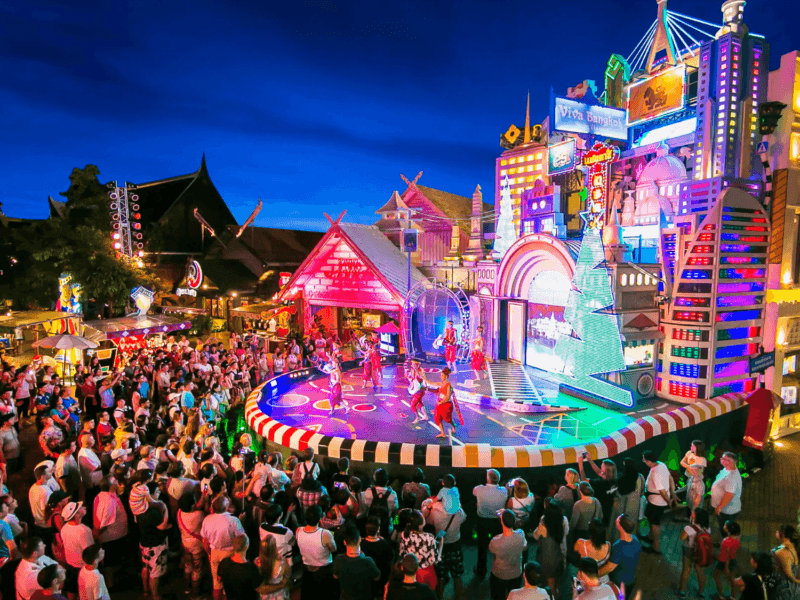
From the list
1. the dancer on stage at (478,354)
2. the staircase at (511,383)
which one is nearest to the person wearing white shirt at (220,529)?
the staircase at (511,383)

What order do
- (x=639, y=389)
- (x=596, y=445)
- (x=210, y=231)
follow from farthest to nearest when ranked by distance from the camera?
(x=210, y=231)
(x=639, y=389)
(x=596, y=445)

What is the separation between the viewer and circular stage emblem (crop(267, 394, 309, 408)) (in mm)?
13391

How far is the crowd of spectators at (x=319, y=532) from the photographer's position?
4773mm

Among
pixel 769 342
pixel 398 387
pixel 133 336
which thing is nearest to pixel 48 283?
pixel 133 336

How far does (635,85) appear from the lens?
662 inches

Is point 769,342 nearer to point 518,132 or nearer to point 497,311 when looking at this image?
point 497,311

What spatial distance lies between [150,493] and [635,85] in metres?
18.4

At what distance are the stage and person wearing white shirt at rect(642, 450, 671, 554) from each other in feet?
5.59

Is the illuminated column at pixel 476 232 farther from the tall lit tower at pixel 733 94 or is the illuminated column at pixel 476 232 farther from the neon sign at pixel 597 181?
the tall lit tower at pixel 733 94

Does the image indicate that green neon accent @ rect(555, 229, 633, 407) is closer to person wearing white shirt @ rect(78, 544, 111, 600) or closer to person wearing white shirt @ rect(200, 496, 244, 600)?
person wearing white shirt @ rect(200, 496, 244, 600)

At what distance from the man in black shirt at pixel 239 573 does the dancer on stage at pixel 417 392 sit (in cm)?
693

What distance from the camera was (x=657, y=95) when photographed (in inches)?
629

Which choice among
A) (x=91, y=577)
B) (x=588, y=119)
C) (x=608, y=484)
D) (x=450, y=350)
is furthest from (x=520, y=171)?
(x=91, y=577)

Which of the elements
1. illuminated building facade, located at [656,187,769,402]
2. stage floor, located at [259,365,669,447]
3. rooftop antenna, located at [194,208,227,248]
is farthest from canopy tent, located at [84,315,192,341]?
illuminated building facade, located at [656,187,769,402]
